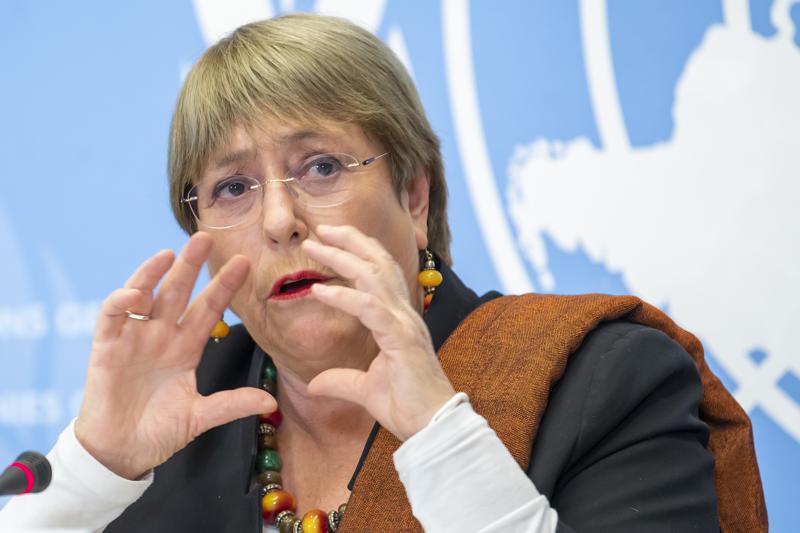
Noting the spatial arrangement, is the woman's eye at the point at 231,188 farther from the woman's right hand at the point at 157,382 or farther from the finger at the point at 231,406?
the finger at the point at 231,406

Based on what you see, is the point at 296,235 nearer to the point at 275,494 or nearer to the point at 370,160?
the point at 370,160

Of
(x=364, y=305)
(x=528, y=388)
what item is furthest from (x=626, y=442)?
(x=364, y=305)

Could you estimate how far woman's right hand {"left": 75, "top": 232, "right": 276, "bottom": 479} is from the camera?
1.23 m

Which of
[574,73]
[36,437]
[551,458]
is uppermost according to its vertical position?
[574,73]

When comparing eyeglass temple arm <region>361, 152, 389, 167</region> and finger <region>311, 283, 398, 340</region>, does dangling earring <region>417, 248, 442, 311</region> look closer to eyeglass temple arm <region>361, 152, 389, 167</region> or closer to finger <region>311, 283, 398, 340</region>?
eyeglass temple arm <region>361, 152, 389, 167</region>

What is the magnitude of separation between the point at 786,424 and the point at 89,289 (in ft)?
5.08

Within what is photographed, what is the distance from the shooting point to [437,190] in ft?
5.17

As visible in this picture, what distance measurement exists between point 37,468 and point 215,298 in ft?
1.04

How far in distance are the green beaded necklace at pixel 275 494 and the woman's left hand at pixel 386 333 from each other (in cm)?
29

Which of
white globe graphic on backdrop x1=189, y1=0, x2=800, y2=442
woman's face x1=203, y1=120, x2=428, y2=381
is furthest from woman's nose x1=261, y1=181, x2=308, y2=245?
white globe graphic on backdrop x1=189, y1=0, x2=800, y2=442

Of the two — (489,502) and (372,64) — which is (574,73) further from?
(489,502)

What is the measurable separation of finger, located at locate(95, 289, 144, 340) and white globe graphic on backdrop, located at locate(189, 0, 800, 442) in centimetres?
68

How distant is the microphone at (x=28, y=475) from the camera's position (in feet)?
3.50

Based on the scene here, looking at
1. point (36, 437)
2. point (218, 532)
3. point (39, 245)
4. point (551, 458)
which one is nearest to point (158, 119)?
point (39, 245)
